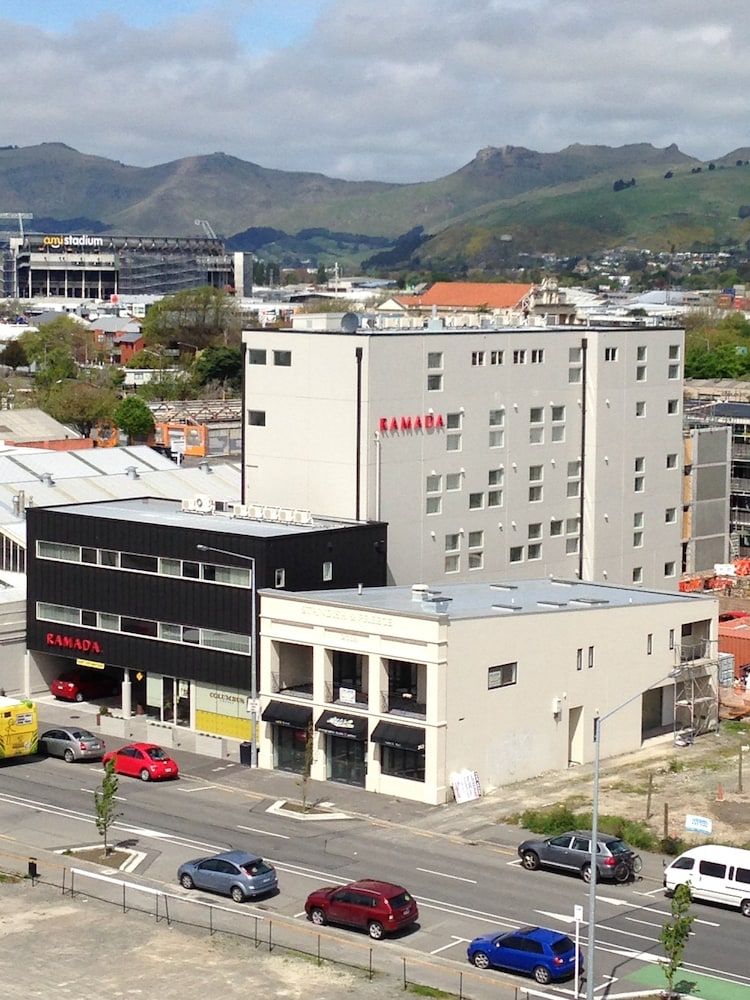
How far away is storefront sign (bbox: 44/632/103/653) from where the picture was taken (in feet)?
260

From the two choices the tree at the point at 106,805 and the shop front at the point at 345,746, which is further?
the shop front at the point at 345,746

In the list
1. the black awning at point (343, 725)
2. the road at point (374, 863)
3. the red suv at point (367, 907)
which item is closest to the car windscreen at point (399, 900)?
the red suv at point (367, 907)

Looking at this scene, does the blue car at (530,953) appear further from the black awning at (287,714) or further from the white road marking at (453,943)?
the black awning at (287,714)

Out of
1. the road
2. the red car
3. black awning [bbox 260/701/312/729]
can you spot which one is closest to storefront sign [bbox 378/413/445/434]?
black awning [bbox 260/701/312/729]

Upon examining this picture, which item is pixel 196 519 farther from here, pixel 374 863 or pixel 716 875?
pixel 716 875

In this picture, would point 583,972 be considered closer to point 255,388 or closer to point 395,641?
point 395,641

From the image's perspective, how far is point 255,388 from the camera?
85688 millimetres

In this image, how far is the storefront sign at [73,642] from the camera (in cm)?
7912

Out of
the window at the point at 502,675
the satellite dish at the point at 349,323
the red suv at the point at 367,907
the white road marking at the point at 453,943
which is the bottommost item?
the white road marking at the point at 453,943

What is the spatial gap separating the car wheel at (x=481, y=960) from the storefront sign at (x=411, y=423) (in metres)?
37.8

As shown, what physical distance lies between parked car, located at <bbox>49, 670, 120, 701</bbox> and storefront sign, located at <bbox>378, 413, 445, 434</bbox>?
16.7 meters

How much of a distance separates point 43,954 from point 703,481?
2890 inches

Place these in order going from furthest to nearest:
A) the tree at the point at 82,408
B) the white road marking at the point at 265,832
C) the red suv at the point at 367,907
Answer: the tree at the point at 82,408 → the white road marking at the point at 265,832 → the red suv at the point at 367,907

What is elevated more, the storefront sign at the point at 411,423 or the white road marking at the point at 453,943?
the storefront sign at the point at 411,423
